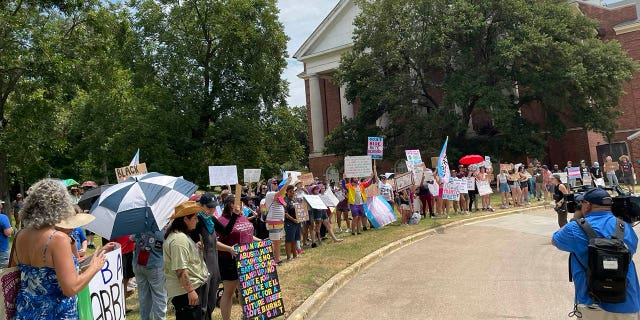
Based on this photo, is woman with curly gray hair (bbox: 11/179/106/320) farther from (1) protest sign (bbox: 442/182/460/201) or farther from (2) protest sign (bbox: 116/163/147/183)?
(1) protest sign (bbox: 442/182/460/201)

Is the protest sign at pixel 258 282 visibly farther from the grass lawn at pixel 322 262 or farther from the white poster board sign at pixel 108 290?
the white poster board sign at pixel 108 290

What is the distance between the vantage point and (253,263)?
21.1 ft

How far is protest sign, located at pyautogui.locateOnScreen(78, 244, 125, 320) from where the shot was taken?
4.29 m

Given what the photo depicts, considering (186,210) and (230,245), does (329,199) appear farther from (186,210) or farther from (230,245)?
(186,210)

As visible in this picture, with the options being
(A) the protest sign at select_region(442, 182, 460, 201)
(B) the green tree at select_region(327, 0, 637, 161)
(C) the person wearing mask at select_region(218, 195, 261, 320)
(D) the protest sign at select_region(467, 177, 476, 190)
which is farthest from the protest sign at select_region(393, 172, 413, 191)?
(B) the green tree at select_region(327, 0, 637, 161)

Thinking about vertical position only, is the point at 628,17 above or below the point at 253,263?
above

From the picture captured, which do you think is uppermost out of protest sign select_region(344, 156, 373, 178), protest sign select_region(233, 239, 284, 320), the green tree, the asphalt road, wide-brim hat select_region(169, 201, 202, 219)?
the green tree

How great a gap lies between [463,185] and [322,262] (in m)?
10.2

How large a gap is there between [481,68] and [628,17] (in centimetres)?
1684

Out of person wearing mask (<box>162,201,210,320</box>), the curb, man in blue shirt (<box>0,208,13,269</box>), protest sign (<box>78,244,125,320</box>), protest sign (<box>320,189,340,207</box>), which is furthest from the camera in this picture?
protest sign (<box>320,189,340,207</box>)

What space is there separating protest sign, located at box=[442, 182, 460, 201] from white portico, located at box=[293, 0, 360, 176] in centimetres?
2893

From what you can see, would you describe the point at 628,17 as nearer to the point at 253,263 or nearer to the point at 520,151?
the point at 520,151

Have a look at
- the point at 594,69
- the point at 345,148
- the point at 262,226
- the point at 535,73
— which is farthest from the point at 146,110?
the point at 594,69

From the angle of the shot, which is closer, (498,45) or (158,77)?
(498,45)
